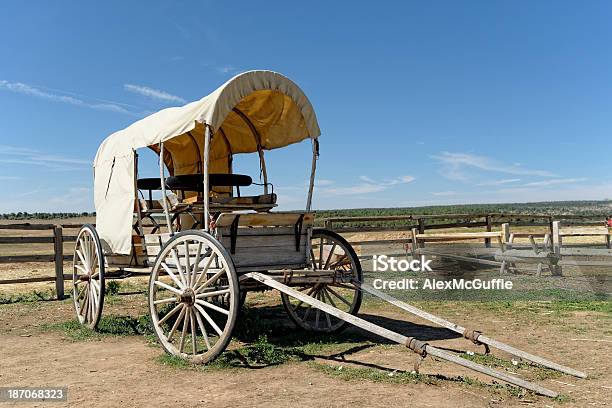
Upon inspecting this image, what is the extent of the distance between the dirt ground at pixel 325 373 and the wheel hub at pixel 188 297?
673mm

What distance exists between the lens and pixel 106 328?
7.40m

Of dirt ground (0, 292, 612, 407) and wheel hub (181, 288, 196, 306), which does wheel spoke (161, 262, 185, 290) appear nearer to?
wheel hub (181, 288, 196, 306)

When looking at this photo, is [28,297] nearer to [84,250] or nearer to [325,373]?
[84,250]

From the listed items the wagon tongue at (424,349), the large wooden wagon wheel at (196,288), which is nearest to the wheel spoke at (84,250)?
the large wooden wagon wheel at (196,288)

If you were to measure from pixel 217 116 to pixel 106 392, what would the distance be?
2.96 meters

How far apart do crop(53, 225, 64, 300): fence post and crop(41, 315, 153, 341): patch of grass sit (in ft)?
9.89

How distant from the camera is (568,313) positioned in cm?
801

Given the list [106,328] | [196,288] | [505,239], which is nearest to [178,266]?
[196,288]

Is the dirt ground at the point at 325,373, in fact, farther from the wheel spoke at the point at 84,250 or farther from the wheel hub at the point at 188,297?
the wheel spoke at the point at 84,250

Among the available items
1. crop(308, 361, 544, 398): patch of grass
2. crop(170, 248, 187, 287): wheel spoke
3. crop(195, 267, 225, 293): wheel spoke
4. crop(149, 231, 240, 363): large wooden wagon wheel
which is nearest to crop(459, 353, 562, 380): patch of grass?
crop(308, 361, 544, 398): patch of grass

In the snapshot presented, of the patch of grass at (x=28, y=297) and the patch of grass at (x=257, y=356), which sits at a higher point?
the patch of grass at (x=28, y=297)

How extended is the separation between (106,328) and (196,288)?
249cm

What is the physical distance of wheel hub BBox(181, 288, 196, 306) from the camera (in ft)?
18.5

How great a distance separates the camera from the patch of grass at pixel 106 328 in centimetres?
714
